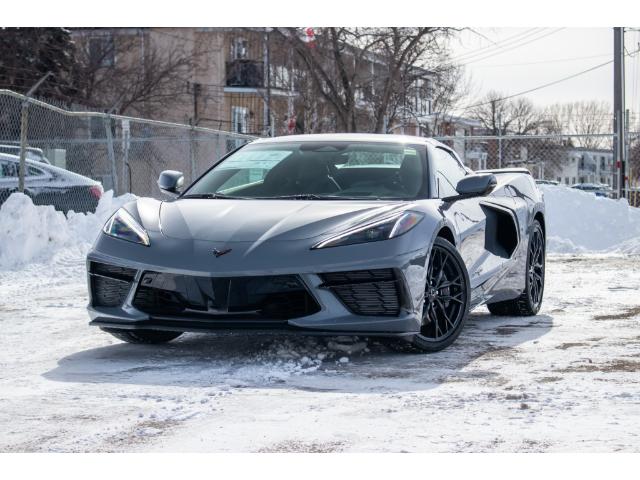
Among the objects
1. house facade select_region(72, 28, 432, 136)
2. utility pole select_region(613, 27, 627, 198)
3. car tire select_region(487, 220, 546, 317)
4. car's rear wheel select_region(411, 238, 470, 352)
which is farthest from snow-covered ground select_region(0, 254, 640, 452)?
house facade select_region(72, 28, 432, 136)

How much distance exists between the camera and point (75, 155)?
19.3 meters

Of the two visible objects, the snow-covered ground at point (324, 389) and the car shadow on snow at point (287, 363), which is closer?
the snow-covered ground at point (324, 389)

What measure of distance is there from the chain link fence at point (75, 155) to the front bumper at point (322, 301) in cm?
723

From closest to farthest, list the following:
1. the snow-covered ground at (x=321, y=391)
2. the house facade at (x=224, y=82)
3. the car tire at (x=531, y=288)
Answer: the snow-covered ground at (x=321, y=391) < the car tire at (x=531, y=288) < the house facade at (x=224, y=82)

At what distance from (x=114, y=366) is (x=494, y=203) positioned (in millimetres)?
3046

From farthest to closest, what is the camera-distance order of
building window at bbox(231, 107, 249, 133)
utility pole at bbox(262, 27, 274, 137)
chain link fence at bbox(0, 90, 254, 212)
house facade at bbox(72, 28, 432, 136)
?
building window at bbox(231, 107, 249, 133)
house facade at bbox(72, 28, 432, 136)
utility pole at bbox(262, 27, 274, 137)
chain link fence at bbox(0, 90, 254, 212)

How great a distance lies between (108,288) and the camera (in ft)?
20.1

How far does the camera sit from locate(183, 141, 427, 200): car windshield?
22.1ft

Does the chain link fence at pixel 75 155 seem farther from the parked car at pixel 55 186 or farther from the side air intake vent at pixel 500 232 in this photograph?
the side air intake vent at pixel 500 232

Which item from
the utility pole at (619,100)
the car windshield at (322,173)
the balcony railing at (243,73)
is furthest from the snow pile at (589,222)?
the balcony railing at (243,73)

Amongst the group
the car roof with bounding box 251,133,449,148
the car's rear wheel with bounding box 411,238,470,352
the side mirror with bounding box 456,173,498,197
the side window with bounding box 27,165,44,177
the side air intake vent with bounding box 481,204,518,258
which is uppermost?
the car roof with bounding box 251,133,449,148

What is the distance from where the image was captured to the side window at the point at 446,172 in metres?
6.92

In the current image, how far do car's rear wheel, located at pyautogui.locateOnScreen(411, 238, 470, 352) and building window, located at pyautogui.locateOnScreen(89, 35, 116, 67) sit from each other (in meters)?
35.4

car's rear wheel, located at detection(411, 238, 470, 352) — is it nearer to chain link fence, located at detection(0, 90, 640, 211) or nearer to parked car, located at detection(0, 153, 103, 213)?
chain link fence, located at detection(0, 90, 640, 211)
